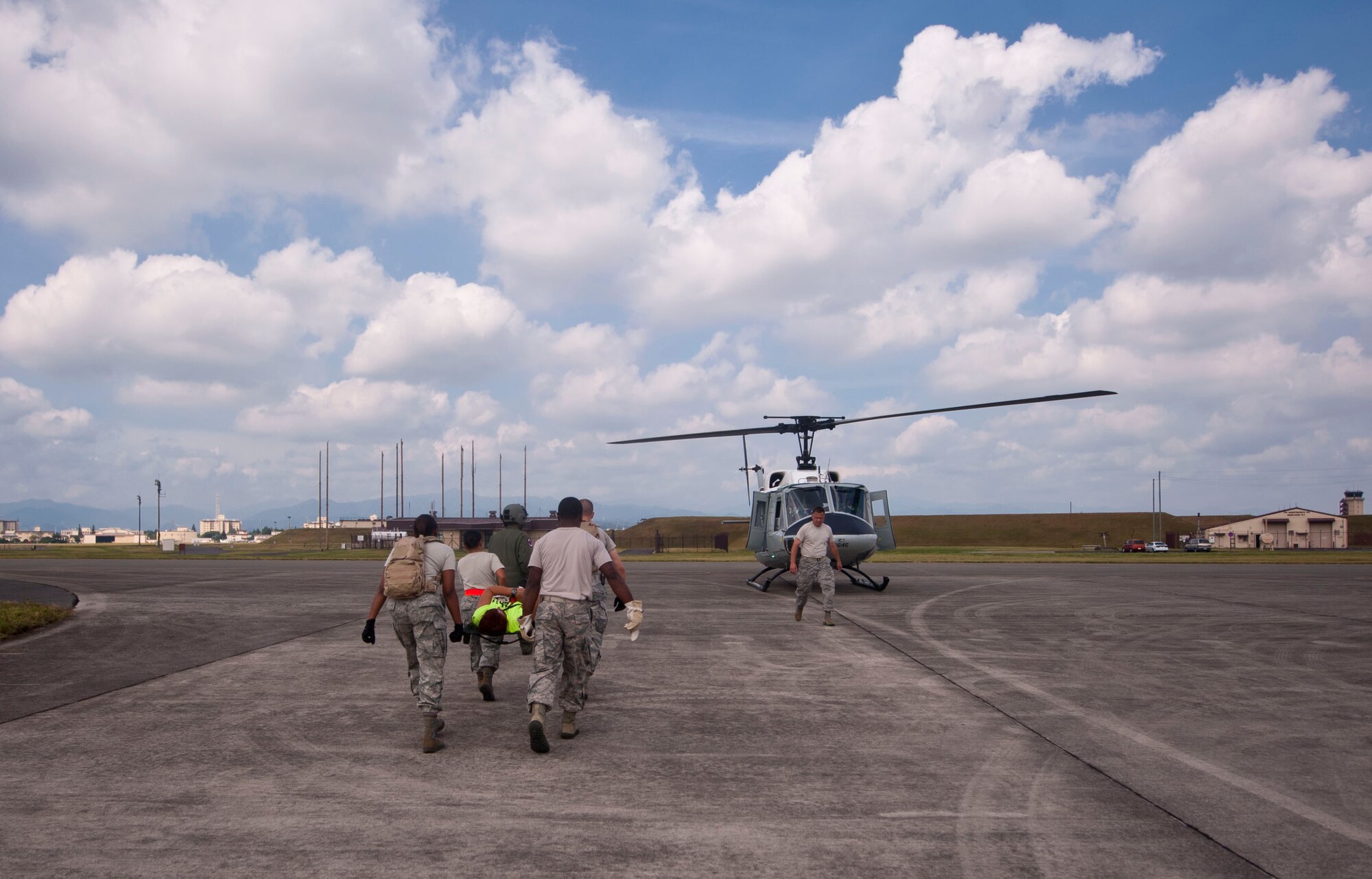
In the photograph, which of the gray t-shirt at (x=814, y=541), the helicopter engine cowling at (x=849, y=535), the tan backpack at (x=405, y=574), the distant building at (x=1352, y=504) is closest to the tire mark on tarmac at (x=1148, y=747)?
the gray t-shirt at (x=814, y=541)

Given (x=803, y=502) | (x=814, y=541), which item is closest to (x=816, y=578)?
(x=814, y=541)

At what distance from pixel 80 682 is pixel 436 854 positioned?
23.5 ft

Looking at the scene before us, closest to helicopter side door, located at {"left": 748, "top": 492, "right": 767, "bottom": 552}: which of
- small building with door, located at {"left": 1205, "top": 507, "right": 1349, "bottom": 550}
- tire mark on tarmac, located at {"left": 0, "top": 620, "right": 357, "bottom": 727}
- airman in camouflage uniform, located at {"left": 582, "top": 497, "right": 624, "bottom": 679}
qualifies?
tire mark on tarmac, located at {"left": 0, "top": 620, "right": 357, "bottom": 727}

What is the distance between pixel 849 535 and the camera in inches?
770

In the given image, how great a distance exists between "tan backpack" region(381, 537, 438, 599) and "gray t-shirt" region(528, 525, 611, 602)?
87cm

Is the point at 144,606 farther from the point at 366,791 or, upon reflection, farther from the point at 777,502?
the point at 366,791

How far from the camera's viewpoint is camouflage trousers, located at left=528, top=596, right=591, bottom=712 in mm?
7211

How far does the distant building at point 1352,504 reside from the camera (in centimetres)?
10738

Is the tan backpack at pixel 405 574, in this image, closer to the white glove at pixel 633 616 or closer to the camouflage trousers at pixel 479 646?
the camouflage trousers at pixel 479 646

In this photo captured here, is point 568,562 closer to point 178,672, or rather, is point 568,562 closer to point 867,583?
point 178,672

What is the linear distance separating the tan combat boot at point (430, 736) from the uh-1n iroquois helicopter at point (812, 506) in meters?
12.9

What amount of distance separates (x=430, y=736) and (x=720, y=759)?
2.16 m

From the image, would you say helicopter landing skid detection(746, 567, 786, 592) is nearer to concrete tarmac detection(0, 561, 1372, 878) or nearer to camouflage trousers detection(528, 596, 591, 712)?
concrete tarmac detection(0, 561, 1372, 878)

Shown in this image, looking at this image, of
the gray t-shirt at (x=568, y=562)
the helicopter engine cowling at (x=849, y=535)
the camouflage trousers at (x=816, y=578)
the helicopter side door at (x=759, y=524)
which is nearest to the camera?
the gray t-shirt at (x=568, y=562)
